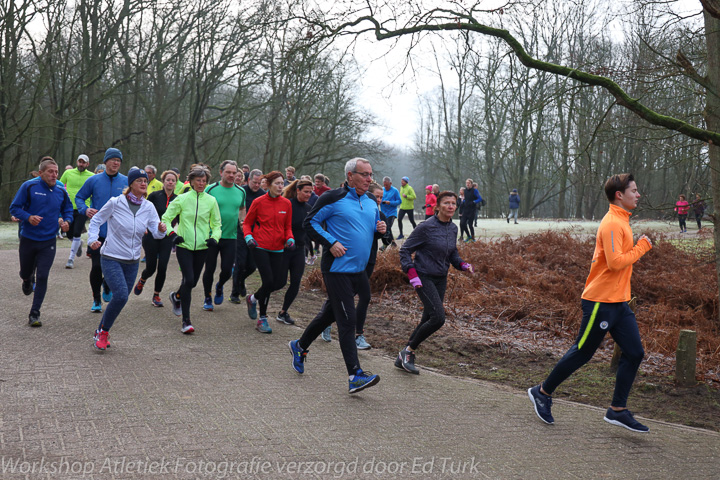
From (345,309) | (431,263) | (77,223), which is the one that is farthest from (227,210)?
(77,223)

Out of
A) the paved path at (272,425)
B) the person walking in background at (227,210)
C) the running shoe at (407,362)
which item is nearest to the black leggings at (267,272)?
the person walking in background at (227,210)

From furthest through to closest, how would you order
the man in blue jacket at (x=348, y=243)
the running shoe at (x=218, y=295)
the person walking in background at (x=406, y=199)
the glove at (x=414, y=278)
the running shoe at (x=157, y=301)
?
the person walking in background at (x=406, y=199)
the running shoe at (x=218, y=295)
the running shoe at (x=157, y=301)
the glove at (x=414, y=278)
the man in blue jacket at (x=348, y=243)

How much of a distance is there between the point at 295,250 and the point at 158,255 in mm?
2165

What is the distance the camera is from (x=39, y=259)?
757 centimetres

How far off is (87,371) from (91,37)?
2441 centimetres

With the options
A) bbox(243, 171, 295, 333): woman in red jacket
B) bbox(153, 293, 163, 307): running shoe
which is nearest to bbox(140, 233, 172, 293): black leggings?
bbox(153, 293, 163, 307): running shoe

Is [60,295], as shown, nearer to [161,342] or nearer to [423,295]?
[161,342]

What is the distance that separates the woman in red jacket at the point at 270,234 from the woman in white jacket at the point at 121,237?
1294mm

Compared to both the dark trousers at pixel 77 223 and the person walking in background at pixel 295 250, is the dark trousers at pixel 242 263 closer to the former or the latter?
the person walking in background at pixel 295 250

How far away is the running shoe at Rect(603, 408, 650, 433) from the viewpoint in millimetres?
4906

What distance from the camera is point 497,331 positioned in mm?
9492

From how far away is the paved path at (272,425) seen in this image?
12.9ft

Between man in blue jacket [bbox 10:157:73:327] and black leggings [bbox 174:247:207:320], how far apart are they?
149 cm

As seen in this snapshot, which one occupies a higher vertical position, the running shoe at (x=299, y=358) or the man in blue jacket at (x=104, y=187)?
the man in blue jacket at (x=104, y=187)
